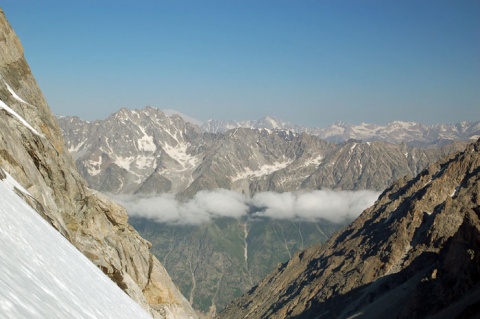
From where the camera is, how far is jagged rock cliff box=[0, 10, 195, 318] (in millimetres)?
28506

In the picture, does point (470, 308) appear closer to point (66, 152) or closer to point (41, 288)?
point (66, 152)

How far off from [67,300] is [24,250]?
228cm

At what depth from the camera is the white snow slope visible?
29.9 ft

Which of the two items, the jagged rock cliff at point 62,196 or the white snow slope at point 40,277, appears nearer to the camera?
the white snow slope at point 40,277

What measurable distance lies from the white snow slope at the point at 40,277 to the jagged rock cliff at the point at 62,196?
531 cm

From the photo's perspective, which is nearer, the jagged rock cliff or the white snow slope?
the white snow slope

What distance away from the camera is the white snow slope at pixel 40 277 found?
9.10m

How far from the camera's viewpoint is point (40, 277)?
11.8 m

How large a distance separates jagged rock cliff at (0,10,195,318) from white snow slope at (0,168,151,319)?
5308 millimetres

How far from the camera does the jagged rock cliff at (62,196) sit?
2851 centimetres

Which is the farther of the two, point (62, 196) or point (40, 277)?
point (62, 196)

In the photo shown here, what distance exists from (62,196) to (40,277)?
86.0 feet

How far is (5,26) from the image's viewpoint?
47500mm

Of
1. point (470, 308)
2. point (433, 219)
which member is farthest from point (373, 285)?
point (470, 308)
